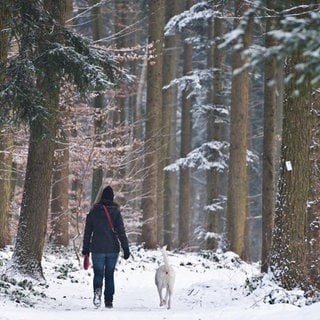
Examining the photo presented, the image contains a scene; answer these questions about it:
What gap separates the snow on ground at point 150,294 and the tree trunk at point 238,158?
0.88 meters

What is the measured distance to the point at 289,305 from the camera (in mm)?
8625

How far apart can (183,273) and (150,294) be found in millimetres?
3504

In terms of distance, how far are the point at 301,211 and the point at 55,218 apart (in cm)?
1090

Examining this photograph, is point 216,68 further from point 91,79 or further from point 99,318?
point 99,318

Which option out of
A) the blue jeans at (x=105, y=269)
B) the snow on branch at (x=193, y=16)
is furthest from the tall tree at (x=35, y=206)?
the snow on branch at (x=193, y=16)

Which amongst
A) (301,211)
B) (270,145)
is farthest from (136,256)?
(301,211)

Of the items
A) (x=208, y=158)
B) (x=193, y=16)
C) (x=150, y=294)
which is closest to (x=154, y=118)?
(x=193, y=16)

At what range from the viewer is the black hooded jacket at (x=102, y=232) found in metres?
10.6

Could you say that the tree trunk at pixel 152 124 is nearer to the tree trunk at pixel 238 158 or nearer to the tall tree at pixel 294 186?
the tree trunk at pixel 238 158

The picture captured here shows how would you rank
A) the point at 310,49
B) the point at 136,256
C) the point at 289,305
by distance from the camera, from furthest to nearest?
the point at 136,256 → the point at 289,305 → the point at 310,49

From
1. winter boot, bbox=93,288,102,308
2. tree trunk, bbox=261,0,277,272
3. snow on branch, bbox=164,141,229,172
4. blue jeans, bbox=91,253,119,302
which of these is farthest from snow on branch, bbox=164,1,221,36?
winter boot, bbox=93,288,102,308

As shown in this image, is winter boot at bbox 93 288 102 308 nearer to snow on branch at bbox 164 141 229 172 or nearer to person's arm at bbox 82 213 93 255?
person's arm at bbox 82 213 93 255

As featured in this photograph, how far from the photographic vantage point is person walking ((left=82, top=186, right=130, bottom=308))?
10.6m

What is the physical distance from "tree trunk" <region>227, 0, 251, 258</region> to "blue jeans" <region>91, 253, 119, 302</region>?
9.66 metres
